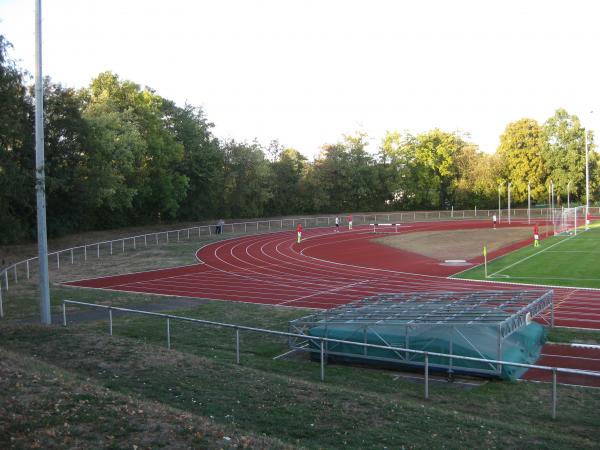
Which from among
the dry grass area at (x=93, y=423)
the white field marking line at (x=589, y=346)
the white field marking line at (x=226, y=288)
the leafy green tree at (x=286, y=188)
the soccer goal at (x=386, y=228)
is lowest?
the white field marking line at (x=226, y=288)

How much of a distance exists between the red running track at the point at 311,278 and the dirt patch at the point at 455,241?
1.89 meters

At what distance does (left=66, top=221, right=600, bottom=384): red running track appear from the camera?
22.4 m

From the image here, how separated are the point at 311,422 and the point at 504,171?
89.6 m

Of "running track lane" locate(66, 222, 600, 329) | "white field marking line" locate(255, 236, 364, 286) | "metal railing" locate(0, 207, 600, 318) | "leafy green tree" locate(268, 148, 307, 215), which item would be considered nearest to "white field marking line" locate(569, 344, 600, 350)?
"running track lane" locate(66, 222, 600, 329)

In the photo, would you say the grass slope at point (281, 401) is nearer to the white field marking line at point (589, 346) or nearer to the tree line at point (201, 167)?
the white field marking line at point (589, 346)

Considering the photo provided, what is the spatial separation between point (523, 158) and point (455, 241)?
1934 inches

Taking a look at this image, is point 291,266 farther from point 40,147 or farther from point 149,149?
point 149,149

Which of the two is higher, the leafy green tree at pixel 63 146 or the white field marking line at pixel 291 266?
the leafy green tree at pixel 63 146

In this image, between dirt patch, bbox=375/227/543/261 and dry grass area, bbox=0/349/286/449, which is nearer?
dry grass area, bbox=0/349/286/449

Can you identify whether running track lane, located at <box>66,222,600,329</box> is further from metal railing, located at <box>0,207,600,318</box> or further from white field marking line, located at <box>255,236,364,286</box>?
metal railing, located at <box>0,207,600,318</box>

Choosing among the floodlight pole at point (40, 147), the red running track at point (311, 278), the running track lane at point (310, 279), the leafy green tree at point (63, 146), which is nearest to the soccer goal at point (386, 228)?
the red running track at point (311, 278)

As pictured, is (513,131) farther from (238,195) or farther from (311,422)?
(311,422)

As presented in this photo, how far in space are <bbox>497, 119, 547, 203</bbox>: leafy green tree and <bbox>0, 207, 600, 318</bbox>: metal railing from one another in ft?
22.7

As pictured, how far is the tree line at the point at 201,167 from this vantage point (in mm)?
38500
